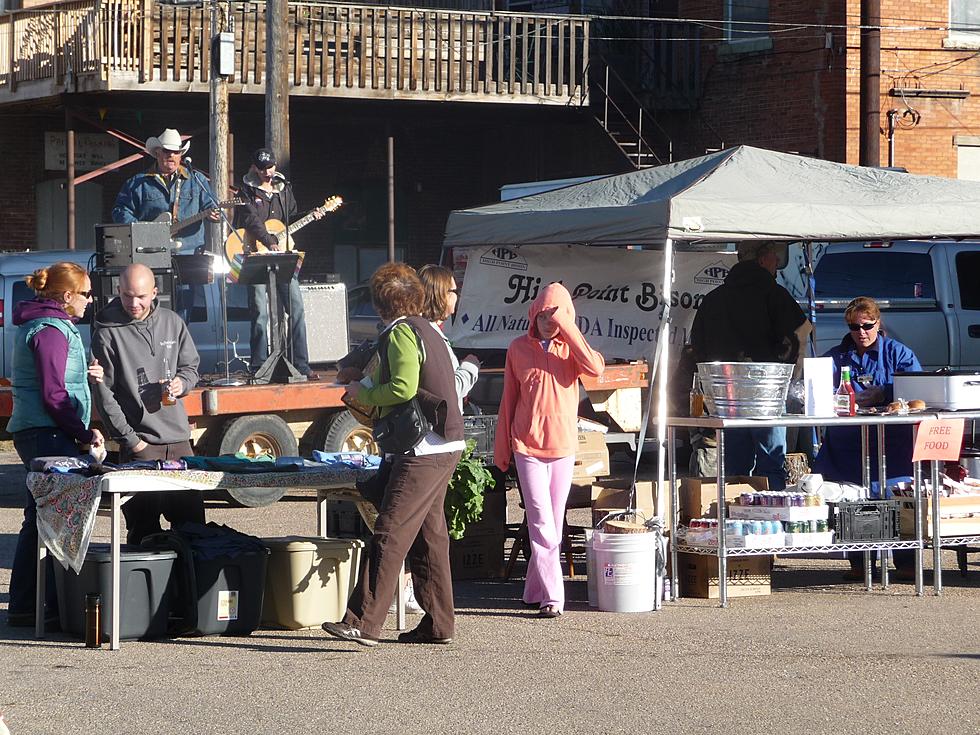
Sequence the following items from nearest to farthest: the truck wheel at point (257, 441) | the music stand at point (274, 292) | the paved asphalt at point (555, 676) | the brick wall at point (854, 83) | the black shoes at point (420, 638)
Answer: the paved asphalt at point (555, 676), the black shoes at point (420, 638), the truck wheel at point (257, 441), the music stand at point (274, 292), the brick wall at point (854, 83)

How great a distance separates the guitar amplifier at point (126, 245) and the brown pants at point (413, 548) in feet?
19.1

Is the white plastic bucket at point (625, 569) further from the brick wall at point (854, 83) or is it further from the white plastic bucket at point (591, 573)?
the brick wall at point (854, 83)

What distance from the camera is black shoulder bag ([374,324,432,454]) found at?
24.9 ft

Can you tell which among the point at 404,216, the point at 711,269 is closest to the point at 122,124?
the point at 404,216

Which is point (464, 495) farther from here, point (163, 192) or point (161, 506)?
point (163, 192)

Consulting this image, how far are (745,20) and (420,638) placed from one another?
18839 mm

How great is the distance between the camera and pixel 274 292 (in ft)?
44.7

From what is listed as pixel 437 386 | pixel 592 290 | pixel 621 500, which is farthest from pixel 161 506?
pixel 592 290

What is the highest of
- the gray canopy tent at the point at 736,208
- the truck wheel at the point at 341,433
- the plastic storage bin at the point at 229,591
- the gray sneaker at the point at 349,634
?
the gray canopy tent at the point at 736,208

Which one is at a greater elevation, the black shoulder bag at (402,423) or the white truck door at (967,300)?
the white truck door at (967,300)

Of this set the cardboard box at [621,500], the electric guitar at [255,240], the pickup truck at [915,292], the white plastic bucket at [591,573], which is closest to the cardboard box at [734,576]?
the cardboard box at [621,500]

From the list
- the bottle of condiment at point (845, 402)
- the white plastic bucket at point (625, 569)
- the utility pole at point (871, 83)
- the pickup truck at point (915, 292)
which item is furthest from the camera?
the utility pole at point (871, 83)

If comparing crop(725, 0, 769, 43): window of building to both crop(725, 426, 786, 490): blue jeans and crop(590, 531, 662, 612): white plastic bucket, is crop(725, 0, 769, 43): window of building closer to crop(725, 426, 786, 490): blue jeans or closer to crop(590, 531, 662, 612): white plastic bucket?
crop(725, 426, 786, 490): blue jeans

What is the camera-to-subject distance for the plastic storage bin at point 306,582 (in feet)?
26.7
